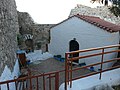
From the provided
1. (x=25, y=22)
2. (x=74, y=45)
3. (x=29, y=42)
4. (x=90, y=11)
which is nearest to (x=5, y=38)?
(x=74, y=45)

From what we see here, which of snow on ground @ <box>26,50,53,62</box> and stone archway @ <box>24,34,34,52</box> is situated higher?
stone archway @ <box>24,34,34,52</box>

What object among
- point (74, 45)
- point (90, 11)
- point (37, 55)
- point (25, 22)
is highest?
point (90, 11)

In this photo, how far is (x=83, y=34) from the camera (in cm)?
1183

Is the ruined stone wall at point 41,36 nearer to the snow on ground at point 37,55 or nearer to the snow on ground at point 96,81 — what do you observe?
the snow on ground at point 37,55

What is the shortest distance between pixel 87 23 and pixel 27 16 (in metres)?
6.81

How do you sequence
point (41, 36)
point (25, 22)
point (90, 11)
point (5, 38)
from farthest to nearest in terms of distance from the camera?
point (90, 11)
point (41, 36)
point (25, 22)
point (5, 38)

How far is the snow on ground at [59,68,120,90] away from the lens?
14.6 ft

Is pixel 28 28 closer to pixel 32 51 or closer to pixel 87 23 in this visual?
pixel 32 51

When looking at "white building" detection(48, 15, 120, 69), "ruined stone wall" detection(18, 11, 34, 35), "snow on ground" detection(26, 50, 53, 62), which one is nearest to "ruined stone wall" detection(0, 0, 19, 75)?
"white building" detection(48, 15, 120, 69)

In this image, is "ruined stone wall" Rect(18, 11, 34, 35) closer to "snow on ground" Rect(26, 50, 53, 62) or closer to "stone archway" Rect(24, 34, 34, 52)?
"stone archway" Rect(24, 34, 34, 52)

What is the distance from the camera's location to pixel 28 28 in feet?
52.2

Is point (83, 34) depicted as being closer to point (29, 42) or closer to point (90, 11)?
point (29, 42)

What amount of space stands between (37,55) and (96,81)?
10.2m

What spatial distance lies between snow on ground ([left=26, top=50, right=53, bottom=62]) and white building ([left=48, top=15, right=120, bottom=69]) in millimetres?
632
